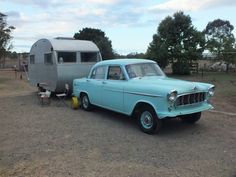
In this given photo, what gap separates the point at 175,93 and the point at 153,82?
0.95 meters

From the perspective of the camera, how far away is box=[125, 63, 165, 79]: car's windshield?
8.39 meters

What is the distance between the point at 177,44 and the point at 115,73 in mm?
22214

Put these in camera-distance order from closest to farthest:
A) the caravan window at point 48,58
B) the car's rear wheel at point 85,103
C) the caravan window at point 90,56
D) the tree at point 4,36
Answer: the car's rear wheel at point 85,103, the caravan window at point 48,58, the caravan window at point 90,56, the tree at point 4,36

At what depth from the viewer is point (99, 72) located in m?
9.65

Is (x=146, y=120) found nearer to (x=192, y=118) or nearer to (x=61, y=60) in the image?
(x=192, y=118)

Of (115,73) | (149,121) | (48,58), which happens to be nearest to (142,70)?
(115,73)

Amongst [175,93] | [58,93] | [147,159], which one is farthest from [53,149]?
[58,93]

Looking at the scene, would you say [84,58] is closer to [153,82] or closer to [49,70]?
[49,70]

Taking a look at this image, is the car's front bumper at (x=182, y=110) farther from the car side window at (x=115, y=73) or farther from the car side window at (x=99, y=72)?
the car side window at (x=99, y=72)

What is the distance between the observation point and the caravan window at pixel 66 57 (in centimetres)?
1282

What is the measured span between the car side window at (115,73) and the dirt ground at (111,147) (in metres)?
1.22

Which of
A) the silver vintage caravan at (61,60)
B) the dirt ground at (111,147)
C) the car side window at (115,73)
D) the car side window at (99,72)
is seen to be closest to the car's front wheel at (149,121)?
the dirt ground at (111,147)

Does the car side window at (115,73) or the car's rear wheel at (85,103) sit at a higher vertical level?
the car side window at (115,73)

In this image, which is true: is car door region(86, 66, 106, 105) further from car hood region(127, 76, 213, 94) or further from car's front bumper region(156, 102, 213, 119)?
car's front bumper region(156, 102, 213, 119)
